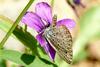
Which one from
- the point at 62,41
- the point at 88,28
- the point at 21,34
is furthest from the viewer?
the point at 88,28

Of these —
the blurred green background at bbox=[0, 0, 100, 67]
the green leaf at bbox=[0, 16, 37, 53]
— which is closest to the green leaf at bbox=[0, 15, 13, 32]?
the green leaf at bbox=[0, 16, 37, 53]

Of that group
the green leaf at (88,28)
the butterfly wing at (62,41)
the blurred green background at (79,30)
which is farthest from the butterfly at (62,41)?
the green leaf at (88,28)

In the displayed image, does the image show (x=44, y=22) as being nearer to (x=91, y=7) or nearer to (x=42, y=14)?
(x=42, y=14)

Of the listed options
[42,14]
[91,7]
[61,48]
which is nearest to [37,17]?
[42,14]

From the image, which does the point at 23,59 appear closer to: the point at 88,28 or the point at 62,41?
the point at 62,41

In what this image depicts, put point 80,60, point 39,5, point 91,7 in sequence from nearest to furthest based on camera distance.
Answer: point 39,5, point 80,60, point 91,7

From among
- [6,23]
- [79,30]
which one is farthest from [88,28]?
[6,23]
